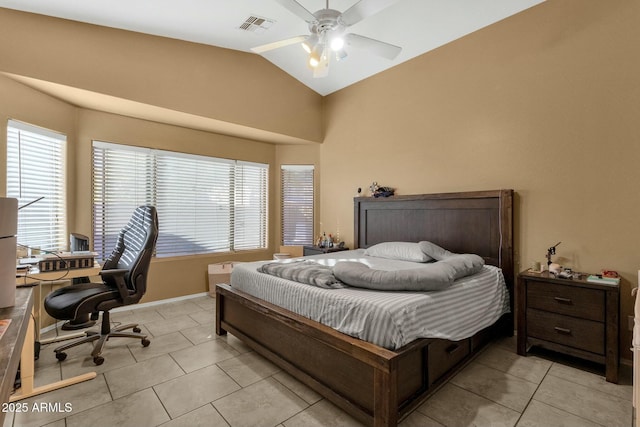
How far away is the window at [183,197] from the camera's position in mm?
3672

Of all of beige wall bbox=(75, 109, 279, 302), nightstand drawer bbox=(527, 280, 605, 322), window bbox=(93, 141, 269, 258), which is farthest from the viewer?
window bbox=(93, 141, 269, 258)

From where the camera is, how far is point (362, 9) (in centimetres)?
221

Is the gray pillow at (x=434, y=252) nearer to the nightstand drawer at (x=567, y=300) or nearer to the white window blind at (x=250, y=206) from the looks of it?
A: the nightstand drawer at (x=567, y=300)

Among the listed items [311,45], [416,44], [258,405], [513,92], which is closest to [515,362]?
[258,405]

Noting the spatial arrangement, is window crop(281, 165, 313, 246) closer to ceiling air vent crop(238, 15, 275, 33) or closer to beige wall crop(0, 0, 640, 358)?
beige wall crop(0, 0, 640, 358)

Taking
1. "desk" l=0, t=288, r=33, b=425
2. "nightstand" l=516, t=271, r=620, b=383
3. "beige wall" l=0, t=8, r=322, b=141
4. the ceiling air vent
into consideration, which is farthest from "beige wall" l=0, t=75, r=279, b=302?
"nightstand" l=516, t=271, r=620, b=383

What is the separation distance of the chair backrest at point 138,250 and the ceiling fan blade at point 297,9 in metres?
1.99

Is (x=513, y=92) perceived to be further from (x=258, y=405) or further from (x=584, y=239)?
(x=258, y=405)

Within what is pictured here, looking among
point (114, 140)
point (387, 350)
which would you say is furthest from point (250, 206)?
point (387, 350)

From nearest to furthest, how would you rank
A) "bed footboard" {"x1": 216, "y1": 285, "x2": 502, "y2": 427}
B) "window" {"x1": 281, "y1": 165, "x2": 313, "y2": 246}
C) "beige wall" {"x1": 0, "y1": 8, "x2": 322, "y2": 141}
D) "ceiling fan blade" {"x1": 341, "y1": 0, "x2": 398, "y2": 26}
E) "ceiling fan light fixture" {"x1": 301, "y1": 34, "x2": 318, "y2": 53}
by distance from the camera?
"bed footboard" {"x1": 216, "y1": 285, "x2": 502, "y2": 427}, "ceiling fan blade" {"x1": 341, "y1": 0, "x2": 398, "y2": 26}, "ceiling fan light fixture" {"x1": 301, "y1": 34, "x2": 318, "y2": 53}, "beige wall" {"x1": 0, "y1": 8, "x2": 322, "y2": 141}, "window" {"x1": 281, "y1": 165, "x2": 313, "y2": 246}

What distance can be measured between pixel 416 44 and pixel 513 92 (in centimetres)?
123

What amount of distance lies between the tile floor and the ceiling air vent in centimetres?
317

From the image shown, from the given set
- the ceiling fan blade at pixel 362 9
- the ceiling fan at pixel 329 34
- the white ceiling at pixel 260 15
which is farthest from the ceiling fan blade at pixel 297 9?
the white ceiling at pixel 260 15

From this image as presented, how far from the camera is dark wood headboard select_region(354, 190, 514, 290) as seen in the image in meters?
3.00
